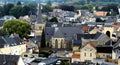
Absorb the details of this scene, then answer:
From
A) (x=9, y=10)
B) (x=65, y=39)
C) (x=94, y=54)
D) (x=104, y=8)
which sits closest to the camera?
(x=94, y=54)

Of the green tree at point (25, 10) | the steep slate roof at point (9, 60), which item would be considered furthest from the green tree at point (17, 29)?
the green tree at point (25, 10)

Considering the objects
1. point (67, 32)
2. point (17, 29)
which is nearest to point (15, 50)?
point (67, 32)

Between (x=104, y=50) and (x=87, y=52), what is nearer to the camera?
(x=87, y=52)

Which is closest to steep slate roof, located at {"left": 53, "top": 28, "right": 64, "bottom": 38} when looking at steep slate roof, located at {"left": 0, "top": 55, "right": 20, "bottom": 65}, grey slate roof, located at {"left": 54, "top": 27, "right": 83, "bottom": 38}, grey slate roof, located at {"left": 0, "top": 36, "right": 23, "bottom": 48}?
grey slate roof, located at {"left": 54, "top": 27, "right": 83, "bottom": 38}

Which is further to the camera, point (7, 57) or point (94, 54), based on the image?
point (94, 54)

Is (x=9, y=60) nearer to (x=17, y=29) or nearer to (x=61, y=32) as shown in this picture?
(x=61, y=32)

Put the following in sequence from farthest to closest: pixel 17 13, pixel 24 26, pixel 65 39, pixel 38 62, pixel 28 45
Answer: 1. pixel 17 13
2. pixel 24 26
3. pixel 65 39
4. pixel 28 45
5. pixel 38 62

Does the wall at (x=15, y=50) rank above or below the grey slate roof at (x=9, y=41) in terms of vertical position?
below

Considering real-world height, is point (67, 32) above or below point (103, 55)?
below

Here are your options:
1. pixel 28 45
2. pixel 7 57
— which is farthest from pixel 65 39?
pixel 7 57

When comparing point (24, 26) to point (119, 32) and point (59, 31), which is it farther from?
point (119, 32)

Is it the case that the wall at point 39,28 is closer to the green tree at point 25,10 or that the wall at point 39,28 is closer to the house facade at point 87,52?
the house facade at point 87,52
